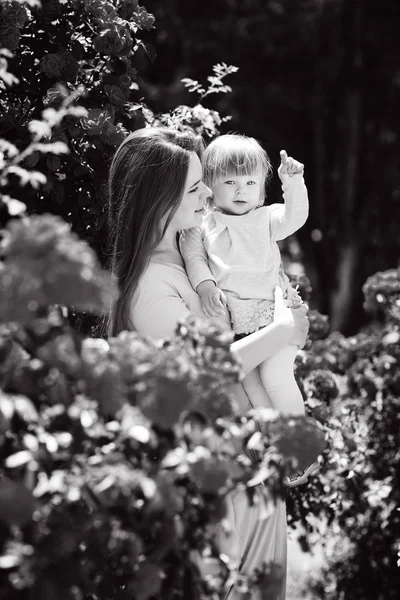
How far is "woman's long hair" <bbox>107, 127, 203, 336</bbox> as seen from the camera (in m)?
2.72

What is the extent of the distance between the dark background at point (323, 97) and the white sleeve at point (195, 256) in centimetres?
739

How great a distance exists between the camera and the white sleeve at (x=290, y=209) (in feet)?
→ 9.37

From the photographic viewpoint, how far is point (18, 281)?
155 centimetres

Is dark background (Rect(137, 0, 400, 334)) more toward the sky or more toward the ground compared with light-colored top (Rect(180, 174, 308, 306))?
more toward the ground

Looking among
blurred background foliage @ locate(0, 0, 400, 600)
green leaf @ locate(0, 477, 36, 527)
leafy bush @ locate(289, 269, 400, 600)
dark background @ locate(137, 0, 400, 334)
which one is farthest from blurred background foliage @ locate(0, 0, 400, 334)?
green leaf @ locate(0, 477, 36, 527)

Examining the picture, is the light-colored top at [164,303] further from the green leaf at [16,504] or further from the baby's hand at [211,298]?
the green leaf at [16,504]

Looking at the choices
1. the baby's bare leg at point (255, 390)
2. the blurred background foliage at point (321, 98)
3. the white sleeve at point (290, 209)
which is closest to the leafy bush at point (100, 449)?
the baby's bare leg at point (255, 390)

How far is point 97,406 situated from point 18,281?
38 centimetres

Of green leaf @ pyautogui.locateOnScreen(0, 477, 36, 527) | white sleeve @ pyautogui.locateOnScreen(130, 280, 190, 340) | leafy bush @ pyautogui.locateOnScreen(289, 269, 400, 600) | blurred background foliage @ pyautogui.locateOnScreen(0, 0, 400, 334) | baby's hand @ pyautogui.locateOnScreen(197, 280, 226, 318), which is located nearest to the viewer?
green leaf @ pyautogui.locateOnScreen(0, 477, 36, 527)

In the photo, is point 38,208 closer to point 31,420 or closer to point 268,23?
point 31,420

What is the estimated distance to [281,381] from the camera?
9.04 ft

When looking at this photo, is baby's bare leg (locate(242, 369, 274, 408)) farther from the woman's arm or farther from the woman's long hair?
the woman's long hair

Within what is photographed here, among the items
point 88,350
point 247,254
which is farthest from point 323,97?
point 88,350

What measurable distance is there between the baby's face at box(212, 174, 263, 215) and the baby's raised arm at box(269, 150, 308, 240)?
9 cm
